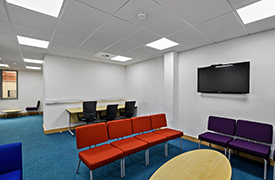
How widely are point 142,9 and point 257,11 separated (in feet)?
5.92

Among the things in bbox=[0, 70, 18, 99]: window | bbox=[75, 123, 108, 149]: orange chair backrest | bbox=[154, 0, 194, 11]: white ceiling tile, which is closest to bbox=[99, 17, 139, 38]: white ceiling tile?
bbox=[154, 0, 194, 11]: white ceiling tile

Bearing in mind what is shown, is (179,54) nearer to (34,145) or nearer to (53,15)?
(53,15)

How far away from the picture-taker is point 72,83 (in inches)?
201

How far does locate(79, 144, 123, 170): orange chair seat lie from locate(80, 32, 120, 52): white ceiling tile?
2.29m

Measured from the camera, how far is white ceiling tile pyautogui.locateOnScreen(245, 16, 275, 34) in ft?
7.64

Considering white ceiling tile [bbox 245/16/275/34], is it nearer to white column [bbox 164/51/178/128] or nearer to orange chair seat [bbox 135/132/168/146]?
white column [bbox 164/51/178/128]

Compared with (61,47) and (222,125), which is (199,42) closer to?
(222,125)

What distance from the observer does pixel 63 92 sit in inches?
193

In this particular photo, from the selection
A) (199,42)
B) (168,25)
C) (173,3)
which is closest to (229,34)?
(199,42)

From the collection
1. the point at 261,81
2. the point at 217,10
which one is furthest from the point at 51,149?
the point at 261,81

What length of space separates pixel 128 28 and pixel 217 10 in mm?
1498

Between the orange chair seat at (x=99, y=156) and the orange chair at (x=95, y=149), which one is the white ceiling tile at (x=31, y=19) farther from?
the orange chair seat at (x=99, y=156)

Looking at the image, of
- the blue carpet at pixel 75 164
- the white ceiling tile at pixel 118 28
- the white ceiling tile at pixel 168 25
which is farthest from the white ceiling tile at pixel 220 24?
the blue carpet at pixel 75 164

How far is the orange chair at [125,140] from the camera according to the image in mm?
2412
